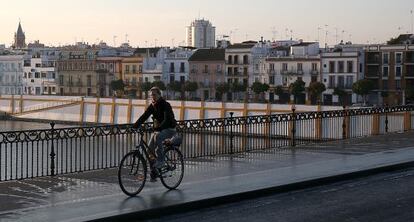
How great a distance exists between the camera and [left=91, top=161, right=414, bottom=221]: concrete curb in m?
10.9

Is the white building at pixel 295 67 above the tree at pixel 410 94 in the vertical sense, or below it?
above

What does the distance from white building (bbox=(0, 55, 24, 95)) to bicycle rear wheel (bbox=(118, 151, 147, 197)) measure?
12787 cm

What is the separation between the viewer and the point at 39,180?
46.2 ft

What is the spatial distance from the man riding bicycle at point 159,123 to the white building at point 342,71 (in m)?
81.6

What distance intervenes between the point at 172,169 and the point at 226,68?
97149 millimetres

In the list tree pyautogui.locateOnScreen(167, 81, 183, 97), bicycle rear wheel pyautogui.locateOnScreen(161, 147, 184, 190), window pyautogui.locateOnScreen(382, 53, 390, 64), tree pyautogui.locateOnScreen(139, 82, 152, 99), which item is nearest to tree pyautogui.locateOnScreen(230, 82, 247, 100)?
tree pyautogui.locateOnScreen(167, 81, 183, 97)

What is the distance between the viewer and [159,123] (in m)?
13.1

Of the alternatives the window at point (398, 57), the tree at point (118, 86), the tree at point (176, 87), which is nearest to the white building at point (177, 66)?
the tree at point (118, 86)

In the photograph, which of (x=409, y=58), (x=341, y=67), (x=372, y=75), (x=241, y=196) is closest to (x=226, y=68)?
(x=341, y=67)

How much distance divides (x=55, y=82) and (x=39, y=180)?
120 m

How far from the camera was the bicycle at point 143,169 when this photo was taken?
487 inches

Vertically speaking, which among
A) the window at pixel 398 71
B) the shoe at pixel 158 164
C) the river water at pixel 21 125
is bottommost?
the river water at pixel 21 125

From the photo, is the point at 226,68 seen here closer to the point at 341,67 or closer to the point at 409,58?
the point at 341,67

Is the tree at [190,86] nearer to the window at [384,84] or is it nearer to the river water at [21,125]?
the river water at [21,125]
